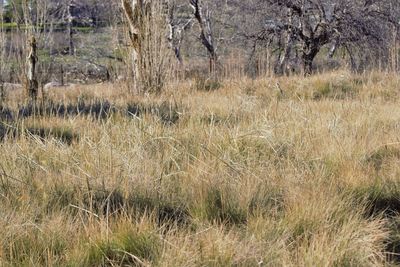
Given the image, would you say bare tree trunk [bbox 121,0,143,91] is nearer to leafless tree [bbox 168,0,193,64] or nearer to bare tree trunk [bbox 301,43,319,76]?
leafless tree [bbox 168,0,193,64]

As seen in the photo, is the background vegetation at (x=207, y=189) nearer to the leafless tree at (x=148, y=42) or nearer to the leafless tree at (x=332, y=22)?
the leafless tree at (x=148, y=42)

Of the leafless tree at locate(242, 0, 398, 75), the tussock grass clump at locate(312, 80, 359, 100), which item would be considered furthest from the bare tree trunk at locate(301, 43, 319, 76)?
the tussock grass clump at locate(312, 80, 359, 100)

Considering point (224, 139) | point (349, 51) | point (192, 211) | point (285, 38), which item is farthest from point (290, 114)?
point (285, 38)

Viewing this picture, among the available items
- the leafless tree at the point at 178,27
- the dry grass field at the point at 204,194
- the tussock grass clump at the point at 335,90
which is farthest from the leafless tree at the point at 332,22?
the dry grass field at the point at 204,194

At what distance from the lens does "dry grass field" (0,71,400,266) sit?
1.75 metres

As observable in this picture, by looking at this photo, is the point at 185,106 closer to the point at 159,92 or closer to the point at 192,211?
the point at 159,92

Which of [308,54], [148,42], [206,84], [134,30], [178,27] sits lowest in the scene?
[206,84]

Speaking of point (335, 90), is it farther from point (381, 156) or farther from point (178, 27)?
point (178, 27)

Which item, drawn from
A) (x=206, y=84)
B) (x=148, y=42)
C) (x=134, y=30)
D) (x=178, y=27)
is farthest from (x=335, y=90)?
(x=178, y=27)

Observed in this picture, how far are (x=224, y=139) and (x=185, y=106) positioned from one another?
1541mm

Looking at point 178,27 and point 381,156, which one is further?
point 178,27

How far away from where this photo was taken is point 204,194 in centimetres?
222

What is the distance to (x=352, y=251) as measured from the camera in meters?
1.74

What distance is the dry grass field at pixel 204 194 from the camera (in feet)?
5.74
